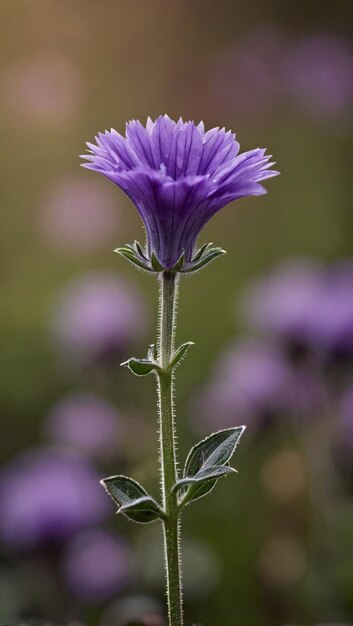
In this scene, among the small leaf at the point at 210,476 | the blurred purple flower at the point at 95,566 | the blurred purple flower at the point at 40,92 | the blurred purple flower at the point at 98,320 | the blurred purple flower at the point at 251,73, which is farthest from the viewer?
the blurred purple flower at the point at 251,73

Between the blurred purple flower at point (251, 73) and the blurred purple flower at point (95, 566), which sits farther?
the blurred purple flower at point (251, 73)

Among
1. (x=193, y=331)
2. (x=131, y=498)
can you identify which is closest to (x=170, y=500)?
(x=131, y=498)

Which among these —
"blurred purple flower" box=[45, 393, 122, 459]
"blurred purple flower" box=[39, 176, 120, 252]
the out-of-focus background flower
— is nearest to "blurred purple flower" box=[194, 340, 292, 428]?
the out-of-focus background flower

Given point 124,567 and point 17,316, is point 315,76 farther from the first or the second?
point 124,567

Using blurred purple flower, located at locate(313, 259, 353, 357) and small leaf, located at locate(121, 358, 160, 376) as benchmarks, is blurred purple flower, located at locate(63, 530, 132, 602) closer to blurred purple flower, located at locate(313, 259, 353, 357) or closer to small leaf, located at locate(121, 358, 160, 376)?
blurred purple flower, located at locate(313, 259, 353, 357)

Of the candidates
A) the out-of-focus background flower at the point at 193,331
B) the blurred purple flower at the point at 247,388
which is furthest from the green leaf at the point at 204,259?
the blurred purple flower at the point at 247,388

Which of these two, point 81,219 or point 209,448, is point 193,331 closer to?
point 81,219

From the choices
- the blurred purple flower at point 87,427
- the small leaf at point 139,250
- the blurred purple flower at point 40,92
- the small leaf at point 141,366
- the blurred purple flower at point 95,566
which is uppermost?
the blurred purple flower at point 40,92

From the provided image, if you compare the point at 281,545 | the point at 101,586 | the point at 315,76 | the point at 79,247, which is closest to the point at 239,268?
the point at 79,247

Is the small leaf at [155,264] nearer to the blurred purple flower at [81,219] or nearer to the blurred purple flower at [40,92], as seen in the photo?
the blurred purple flower at [81,219]
